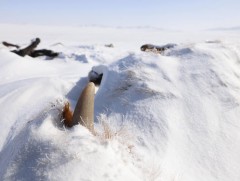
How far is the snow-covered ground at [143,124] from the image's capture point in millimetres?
1599

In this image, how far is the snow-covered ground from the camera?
5.24 ft

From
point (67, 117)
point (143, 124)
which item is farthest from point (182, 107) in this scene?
point (67, 117)

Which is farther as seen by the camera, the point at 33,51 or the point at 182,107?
the point at 33,51

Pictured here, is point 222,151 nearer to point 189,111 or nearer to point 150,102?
point 189,111

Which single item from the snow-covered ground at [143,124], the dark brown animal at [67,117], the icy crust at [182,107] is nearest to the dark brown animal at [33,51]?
the snow-covered ground at [143,124]

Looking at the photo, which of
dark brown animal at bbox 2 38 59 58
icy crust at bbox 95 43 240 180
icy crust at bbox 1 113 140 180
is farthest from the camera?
dark brown animal at bbox 2 38 59 58

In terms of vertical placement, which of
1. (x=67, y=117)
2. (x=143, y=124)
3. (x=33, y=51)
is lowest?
(x=33, y=51)

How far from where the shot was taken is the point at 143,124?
221 centimetres

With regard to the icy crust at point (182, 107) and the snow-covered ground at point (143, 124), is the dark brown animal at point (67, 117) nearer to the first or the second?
the snow-covered ground at point (143, 124)

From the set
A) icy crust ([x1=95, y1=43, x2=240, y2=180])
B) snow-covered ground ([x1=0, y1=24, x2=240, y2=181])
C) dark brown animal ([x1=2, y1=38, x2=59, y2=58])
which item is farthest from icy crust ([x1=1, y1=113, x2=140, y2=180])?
dark brown animal ([x1=2, y1=38, x2=59, y2=58])

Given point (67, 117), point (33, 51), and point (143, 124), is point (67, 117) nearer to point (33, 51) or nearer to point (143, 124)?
point (143, 124)

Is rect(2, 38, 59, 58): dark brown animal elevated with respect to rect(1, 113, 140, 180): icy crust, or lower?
lower

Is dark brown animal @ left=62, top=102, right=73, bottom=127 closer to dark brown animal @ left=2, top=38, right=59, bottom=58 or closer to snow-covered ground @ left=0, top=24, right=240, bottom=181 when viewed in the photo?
snow-covered ground @ left=0, top=24, right=240, bottom=181

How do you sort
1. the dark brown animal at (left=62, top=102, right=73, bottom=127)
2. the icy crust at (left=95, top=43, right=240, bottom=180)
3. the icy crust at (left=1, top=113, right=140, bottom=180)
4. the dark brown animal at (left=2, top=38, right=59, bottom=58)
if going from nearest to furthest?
1. the icy crust at (left=1, top=113, right=140, bottom=180)
2. the dark brown animal at (left=62, top=102, right=73, bottom=127)
3. the icy crust at (left=95, top=43, right=240, bottom=180)
4. the dark brown animal at (left=2, top=38, right=59, bottom=58)
